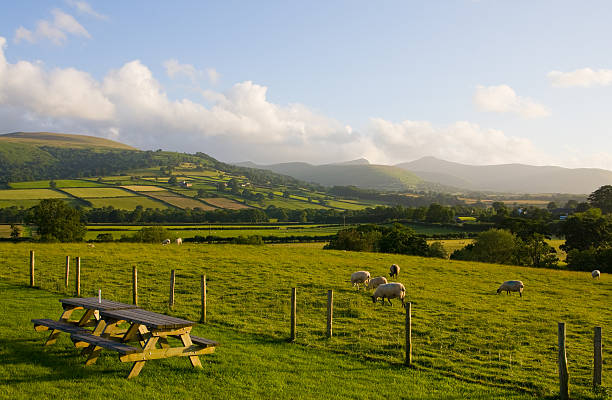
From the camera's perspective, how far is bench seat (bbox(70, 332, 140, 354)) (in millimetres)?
9530

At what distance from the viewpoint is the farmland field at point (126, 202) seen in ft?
415

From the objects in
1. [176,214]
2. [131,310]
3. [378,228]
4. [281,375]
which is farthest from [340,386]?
[176,214]

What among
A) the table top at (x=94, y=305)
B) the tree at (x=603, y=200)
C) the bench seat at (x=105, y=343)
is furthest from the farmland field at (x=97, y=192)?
the bench seat at (x=105, y=343)

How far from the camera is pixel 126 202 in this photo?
132750 millimetres

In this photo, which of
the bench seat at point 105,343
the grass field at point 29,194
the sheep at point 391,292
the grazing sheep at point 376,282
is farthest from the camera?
the grass field at point 29,194

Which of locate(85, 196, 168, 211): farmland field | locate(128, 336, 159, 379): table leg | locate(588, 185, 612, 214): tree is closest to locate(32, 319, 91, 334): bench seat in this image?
locate(128, 336, 159, 379): table leg

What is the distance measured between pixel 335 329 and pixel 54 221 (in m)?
55.5

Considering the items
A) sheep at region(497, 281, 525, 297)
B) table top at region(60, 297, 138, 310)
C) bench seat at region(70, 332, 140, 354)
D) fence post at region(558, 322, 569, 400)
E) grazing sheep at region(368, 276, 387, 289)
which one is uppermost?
table top at region(60, 297, 138, 310)

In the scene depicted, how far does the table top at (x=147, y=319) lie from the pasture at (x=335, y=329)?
4.11 feet

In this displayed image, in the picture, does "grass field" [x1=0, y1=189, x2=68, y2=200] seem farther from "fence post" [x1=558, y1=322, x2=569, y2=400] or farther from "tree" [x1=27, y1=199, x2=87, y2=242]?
"fence post" [x1=558, y1=322, x2=569, y2=400]

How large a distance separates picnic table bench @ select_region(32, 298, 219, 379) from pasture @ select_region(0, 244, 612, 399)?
0.47 m

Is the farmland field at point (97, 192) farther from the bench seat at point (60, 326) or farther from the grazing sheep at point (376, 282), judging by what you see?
the bench seat at point (60, 326)

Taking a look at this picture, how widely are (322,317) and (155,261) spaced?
59.4 ft

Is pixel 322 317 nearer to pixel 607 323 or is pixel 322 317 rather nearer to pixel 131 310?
pixel 131 310
